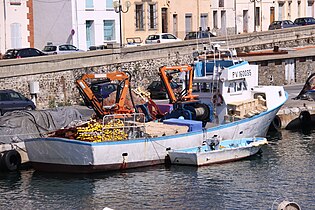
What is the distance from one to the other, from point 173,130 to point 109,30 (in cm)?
3087

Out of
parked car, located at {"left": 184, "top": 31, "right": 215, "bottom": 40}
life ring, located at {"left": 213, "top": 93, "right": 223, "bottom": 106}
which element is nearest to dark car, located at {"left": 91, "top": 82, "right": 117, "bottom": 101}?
life ring, located at {"left": 213, "top": 93, "right": 223, "bottom": 106}

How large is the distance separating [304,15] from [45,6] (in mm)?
32128

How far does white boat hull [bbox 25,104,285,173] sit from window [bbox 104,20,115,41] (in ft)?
98.9

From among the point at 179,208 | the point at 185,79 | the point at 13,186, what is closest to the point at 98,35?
the point at 185,79

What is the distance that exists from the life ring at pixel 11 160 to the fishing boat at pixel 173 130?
87 cm

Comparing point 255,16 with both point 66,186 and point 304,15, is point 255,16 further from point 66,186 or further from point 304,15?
point 66,186

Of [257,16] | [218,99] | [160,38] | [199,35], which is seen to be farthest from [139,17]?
[218,99]

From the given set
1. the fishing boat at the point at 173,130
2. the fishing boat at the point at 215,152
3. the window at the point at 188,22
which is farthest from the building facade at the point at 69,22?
the fishing boat at the point at 215,152

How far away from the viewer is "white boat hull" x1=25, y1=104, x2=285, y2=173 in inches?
1304

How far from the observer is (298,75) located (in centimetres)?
5969

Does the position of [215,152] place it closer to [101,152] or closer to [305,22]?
[101,152]

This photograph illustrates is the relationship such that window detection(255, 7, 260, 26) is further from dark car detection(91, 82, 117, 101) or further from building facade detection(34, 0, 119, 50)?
dark car detection(91, 82, 117, 101)

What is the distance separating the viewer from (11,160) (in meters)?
34.7

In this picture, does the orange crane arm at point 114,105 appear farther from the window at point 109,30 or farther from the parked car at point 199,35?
the window at point 109,30
